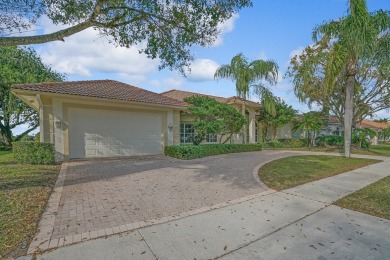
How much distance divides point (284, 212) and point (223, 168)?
505cm

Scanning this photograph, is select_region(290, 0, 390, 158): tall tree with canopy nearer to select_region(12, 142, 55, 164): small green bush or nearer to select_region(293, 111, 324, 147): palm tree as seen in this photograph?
select_region(293, 111, 324, 147): palm tree

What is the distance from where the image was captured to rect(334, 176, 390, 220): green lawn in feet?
15.0

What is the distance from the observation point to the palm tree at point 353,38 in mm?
10523

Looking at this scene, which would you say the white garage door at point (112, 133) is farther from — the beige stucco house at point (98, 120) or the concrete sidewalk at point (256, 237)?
the concrete sidewalk at point (256, 237)

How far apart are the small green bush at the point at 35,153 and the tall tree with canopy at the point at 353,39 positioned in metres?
14.4

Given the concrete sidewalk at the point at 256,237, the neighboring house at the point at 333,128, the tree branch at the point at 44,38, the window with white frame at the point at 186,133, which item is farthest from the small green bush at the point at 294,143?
the tree branch at the point at 44,38

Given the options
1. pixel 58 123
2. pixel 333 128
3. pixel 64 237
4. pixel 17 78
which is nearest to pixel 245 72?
pixel 58 123

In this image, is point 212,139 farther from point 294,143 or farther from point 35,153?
point 35,153

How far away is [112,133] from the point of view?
12.5m

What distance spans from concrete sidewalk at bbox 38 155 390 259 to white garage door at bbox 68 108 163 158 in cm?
952

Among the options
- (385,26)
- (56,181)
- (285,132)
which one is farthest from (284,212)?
(285,132)

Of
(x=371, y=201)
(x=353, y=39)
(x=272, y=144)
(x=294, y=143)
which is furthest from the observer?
(x=294, y=143)

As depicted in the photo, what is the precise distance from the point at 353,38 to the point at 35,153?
1596 cm

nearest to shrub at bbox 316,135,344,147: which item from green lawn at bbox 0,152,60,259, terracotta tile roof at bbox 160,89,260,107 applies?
terracotta tile roof at bbox 160,89,260,107
